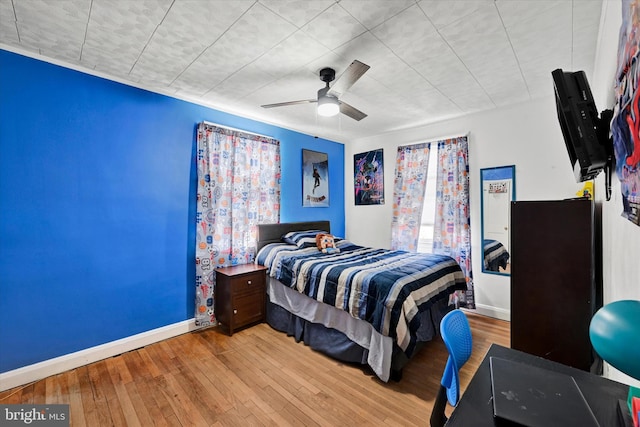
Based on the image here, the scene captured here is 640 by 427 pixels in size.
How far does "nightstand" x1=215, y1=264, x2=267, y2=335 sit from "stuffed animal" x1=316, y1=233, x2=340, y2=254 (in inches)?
30.7

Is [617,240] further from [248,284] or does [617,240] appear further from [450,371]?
[248,284]

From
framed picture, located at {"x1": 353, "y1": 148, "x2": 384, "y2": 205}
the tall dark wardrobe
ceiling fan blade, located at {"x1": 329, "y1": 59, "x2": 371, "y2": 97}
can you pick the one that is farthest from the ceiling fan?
framed picture, located at {"x1": 353, "y1": 148, "x2": 384, "y2": 205}

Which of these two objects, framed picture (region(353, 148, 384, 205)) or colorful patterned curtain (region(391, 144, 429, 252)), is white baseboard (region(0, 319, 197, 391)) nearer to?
colorful patterned curtain (region(391, 144, 429, 252))

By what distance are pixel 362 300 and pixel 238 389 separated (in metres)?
1.21

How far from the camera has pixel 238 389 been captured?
2135 millimetres

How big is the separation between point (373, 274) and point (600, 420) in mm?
1701

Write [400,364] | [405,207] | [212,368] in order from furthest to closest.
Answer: [405,207]
[212,368]
[400,364]

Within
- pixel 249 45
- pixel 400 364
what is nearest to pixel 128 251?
pixel 249 45

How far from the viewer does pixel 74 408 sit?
1.92 metres

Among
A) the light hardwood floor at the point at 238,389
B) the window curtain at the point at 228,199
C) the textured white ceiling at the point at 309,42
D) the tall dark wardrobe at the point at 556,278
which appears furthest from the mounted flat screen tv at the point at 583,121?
the window curtain at the point at 228,199

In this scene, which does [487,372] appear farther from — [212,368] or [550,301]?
[212,368]

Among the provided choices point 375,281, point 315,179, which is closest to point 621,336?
point 375,281

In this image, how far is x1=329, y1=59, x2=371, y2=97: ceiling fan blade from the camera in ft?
6.39

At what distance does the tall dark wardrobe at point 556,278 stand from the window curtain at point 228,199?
2.86 metres
